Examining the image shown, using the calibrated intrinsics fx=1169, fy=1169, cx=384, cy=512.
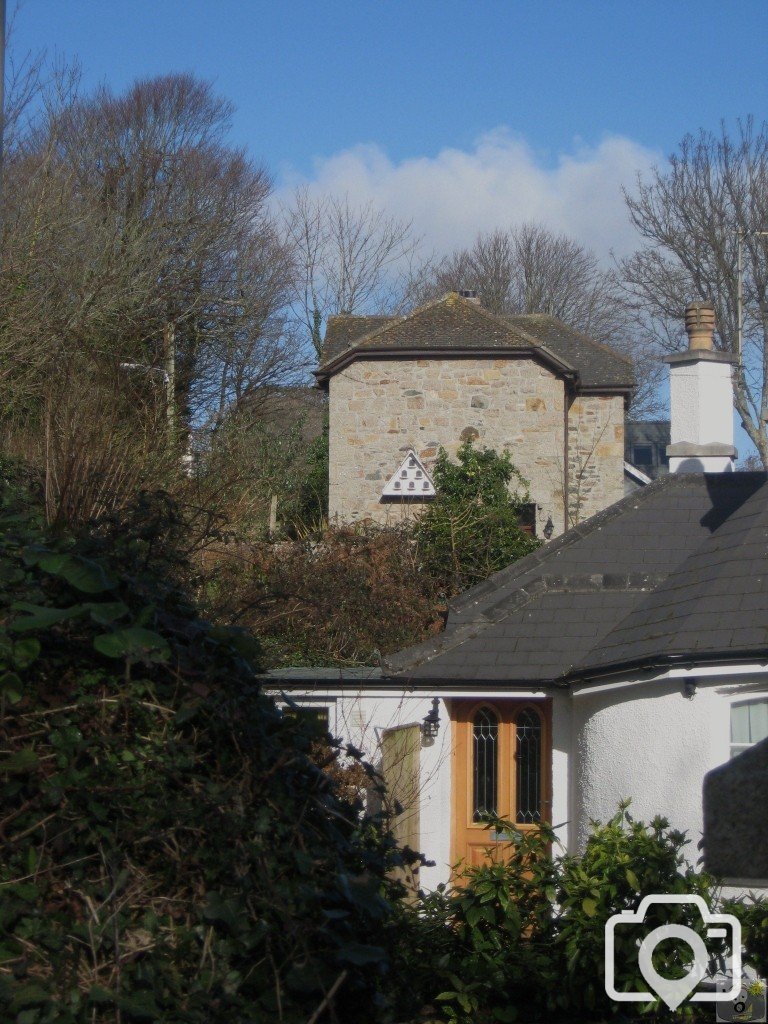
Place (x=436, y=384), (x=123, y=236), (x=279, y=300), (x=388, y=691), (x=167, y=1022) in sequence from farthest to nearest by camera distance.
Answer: (x=279, y=300), (x=436, y=384), (x=123, y=236), (x=388, y=691), (x=167, y=1022)

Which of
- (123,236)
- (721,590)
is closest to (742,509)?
(721,590)

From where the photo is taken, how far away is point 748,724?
8727 millimetres

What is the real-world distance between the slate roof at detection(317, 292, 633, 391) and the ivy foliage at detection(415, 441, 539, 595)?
200 centimetres

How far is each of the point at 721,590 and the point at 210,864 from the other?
6.87 m

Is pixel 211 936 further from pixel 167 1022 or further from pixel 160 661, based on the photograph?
pixel 160 661

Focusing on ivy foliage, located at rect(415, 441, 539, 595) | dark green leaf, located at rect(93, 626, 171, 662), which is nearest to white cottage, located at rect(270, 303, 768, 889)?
ivy foliage, located at rect(415, 441, 539, 595)

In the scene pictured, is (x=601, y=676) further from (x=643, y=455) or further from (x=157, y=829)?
(x=643, y=455)

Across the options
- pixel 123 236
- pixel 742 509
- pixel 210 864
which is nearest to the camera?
pixel 210 864

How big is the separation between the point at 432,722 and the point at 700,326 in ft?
19.4

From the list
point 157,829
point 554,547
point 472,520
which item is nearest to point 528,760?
point 554,547

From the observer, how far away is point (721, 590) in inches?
361

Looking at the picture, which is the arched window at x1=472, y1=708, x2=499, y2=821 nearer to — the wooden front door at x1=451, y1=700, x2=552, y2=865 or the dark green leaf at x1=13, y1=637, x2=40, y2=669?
the wooden front door at x1=451, y1=700, x2=552, y2=865

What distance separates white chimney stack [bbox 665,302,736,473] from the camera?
13.0m

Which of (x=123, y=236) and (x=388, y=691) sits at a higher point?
(x=123, y=236)
